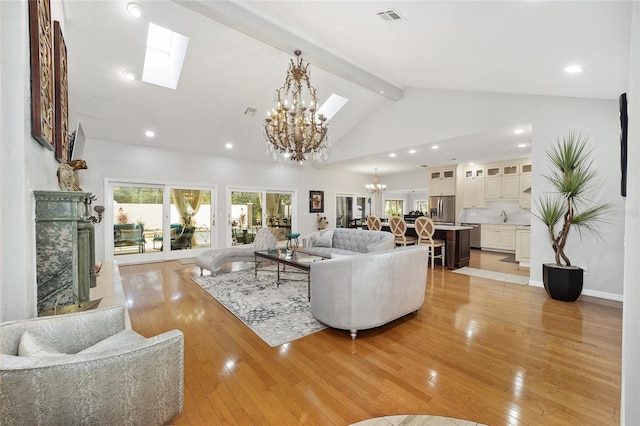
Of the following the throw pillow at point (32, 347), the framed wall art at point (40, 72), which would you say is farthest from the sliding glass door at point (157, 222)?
the throw pillow at point (32, 347)

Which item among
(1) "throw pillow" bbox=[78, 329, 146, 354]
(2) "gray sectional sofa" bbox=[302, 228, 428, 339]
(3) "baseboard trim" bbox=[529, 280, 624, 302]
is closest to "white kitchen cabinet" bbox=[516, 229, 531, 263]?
(3) "baseboard trim" bbox=[529, 280, 624, 302]

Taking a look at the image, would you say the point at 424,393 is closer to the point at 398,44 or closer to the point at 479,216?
the point at 398,44

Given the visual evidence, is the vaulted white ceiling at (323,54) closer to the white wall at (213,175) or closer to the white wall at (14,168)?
the white wall at (213,175)

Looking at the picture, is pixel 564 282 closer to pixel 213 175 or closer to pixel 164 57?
pixel 164 57

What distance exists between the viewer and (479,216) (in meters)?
8.72

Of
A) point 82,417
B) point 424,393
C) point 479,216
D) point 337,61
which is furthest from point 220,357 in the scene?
point 479,216

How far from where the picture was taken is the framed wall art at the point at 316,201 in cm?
966

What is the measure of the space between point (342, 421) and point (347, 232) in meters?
4.45

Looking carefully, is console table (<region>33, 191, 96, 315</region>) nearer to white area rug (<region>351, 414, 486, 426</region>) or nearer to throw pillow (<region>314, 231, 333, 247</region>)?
white area rug (<region>351, 414, 486, 426</region>)

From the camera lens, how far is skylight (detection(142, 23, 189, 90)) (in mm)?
4606

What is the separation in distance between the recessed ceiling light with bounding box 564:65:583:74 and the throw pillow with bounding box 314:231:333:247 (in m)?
4.66

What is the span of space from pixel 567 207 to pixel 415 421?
14.3ft

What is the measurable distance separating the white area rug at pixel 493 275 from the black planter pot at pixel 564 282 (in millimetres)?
818

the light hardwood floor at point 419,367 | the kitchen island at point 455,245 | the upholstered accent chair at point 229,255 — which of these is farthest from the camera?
the kitchen island at point 455,245
